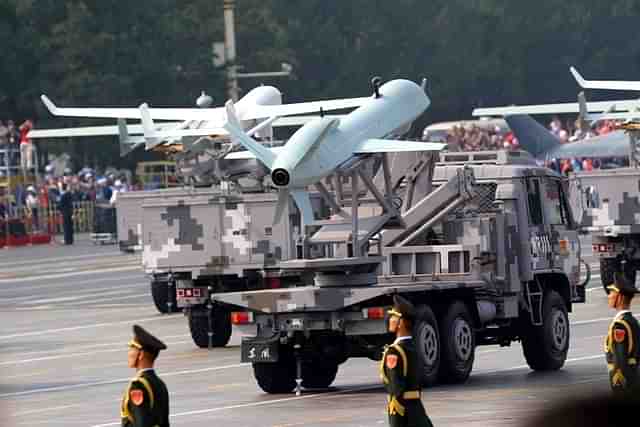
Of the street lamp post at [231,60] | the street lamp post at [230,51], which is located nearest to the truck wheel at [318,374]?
the street lamp post at [230,51]

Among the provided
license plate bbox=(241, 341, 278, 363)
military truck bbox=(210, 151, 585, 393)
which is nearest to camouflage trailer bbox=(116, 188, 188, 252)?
military truck bbox=(210, 151, 585, 393)

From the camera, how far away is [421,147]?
65.9ft

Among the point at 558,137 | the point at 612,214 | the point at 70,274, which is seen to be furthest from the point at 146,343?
the point at 558,137

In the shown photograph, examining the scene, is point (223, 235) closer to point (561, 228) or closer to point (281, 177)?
point (561, 228)

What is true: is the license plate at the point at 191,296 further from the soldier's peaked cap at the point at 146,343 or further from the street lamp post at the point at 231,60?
the street lamp post at the point at 231,60

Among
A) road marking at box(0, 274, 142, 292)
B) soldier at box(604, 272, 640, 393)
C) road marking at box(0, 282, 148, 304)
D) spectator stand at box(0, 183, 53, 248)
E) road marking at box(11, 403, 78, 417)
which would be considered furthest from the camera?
spectator stand at box(0, 183, 53, 248)

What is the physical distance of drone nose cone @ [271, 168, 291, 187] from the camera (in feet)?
64.0

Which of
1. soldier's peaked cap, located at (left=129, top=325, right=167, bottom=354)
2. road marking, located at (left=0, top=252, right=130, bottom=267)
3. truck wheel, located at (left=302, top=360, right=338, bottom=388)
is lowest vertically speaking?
truck wheel, located at (left=302, top=360, right=338, bottom=388)

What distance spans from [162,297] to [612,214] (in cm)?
752

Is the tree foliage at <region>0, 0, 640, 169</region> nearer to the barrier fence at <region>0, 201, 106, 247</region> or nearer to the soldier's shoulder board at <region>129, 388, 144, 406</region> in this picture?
the barrier fence at <region>0, 201, 106, 247</region>

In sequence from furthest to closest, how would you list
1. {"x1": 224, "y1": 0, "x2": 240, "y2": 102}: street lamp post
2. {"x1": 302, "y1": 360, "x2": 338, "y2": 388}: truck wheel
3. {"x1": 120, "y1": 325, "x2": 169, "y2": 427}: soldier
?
{"x1": 224, "y1": 0, "x2": 240, "y2": 102}: street lamp post, {"x1": 302, "y1": 360, "x2": 338, "y2": 388}: truck wheel, {"x1": 120, "y1": 325, "x2": 169, "y2": 427}: soldier

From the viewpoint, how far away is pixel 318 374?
64.8 ft

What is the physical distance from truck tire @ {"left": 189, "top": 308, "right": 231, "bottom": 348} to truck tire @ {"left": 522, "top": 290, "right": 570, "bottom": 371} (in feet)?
21.0

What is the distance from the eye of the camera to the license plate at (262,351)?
18844mm
